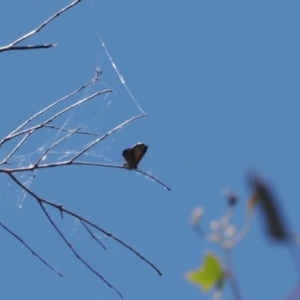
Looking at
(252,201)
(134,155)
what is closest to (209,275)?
(252,201)

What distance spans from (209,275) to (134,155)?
118cm

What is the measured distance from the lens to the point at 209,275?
316 mm

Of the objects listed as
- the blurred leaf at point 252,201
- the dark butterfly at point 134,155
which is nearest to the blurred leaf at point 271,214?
the blurred leaf at point 252,201

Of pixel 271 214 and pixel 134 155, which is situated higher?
pixel 134 155

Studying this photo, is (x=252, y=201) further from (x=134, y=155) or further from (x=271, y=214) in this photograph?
(x=134, y=155)

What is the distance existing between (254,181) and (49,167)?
1364mm

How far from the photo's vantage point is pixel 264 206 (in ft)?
0.74

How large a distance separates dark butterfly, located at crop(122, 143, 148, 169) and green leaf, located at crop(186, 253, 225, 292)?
1.17 metres

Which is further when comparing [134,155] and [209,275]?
[134,155]

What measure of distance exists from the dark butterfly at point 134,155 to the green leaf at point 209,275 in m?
1.17

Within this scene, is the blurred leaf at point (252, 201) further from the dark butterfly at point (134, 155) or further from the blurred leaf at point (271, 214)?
the dark butterfly at point (134, 155)

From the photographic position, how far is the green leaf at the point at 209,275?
0.31 meters

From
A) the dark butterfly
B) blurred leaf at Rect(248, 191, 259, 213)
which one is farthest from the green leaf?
the dark butterfly

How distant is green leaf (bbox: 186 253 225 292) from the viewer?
31 cm
